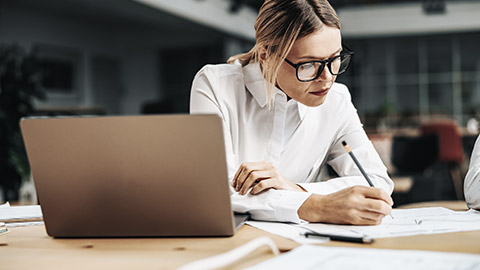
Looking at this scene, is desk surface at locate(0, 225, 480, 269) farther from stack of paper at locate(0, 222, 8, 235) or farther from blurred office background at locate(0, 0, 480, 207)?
blurred office background at locate(0, 0, 480, 207)

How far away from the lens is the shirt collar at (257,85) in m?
1.62

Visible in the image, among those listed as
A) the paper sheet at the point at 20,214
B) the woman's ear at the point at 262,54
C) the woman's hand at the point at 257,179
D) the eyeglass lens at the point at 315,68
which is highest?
the woman's ear at the point at 262,54

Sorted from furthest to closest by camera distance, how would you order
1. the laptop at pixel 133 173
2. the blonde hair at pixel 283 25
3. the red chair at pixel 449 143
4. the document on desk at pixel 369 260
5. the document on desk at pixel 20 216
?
the red chair at pixel 449 143 → the blonde hair at pixel 283 25 → the document on desk at pixel 20 216 → the laptop at pixel 133 173 → the document on desk at pixel 369 260

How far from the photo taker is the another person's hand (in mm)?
1107

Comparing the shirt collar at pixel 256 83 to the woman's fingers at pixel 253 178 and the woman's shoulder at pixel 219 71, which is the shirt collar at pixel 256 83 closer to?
the woman's shoulder at pixel 219 71

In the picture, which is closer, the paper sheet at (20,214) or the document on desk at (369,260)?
the document on desk at (369,260)

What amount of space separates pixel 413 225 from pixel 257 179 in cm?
36

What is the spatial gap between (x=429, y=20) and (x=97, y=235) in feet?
35.4

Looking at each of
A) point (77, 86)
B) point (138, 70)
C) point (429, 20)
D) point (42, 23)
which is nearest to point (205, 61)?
point (138, 70)

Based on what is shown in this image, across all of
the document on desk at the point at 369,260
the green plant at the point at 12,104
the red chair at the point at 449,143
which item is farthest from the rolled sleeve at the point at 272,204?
the red chair at the point at 449,143

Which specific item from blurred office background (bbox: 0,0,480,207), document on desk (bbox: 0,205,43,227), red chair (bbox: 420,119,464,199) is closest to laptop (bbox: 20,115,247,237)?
document on desk (bbox: 0,205,43,227)

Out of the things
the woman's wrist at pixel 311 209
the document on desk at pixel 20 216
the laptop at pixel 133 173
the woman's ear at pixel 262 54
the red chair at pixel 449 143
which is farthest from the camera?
the red chair at pixel 449 143

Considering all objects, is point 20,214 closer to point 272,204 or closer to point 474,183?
point 272,204

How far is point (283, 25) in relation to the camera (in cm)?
148
